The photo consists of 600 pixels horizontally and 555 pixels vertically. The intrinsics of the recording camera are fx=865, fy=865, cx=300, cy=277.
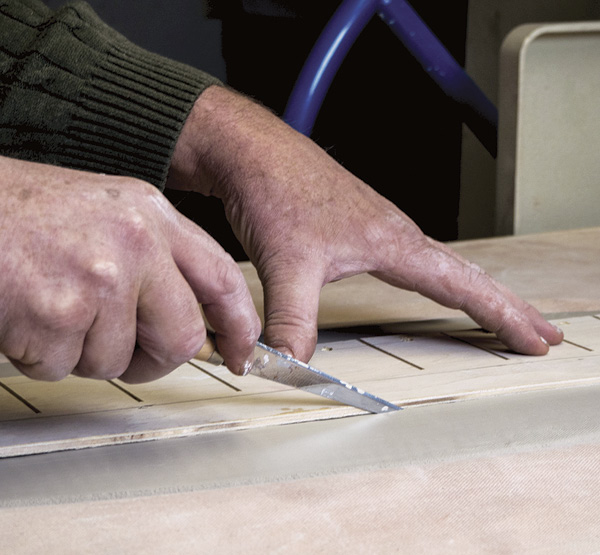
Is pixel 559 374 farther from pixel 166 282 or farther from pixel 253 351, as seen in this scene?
pixel 166 282

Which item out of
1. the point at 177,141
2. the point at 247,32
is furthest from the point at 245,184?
the point at 247,32

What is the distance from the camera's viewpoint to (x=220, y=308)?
2.26ft

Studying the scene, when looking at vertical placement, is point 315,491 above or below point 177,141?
below

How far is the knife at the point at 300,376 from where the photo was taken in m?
0.74

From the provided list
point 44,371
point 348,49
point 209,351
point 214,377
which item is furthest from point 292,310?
point 348,49

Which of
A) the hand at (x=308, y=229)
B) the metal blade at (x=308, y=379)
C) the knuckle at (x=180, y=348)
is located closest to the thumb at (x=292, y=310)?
the hand at (x=308, y=229)

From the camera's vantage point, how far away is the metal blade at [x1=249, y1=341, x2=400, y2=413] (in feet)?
2.45

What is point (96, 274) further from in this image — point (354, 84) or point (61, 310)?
point (354, 84)

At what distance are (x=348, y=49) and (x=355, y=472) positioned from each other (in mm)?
1344

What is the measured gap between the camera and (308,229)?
104 cm

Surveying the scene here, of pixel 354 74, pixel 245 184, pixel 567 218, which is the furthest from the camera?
pixel 354 74

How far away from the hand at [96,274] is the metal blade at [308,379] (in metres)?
0.09

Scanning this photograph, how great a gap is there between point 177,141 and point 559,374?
1.90 feet

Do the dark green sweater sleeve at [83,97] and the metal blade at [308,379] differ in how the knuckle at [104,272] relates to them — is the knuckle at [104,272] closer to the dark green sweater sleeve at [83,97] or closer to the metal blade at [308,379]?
the metal blade at [308,379]
